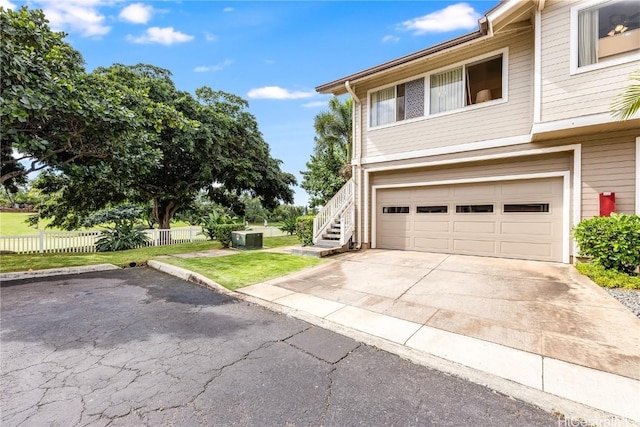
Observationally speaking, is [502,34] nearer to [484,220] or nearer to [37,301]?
[484,220]

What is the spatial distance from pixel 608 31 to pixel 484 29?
2442 mm

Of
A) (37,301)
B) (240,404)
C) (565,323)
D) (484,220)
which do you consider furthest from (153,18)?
(565,323)

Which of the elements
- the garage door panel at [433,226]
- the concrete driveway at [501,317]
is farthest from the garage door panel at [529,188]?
the concrete driveway at [501,317]

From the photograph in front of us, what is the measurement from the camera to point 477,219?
330 inches

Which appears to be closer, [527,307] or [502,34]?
[527,307]

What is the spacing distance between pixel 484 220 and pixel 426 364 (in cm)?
664

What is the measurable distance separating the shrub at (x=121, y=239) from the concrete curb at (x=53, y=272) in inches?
201

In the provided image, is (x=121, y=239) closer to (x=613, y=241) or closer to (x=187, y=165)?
(x=187, y=165)

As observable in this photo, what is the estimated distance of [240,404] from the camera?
91.4 inches

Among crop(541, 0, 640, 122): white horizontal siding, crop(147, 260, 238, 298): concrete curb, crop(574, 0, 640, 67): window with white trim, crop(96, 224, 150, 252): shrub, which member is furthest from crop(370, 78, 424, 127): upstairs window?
crop(96, 224, 150, 252): shrub

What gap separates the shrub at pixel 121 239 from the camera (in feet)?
39.4

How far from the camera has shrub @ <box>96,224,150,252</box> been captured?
12008 millimetres

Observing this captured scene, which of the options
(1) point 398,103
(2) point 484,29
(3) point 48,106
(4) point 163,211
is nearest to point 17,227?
(4) point 163,211

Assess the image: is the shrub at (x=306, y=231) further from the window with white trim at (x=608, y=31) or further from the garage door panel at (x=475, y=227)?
the window with white trim at (x=608, y=31)
